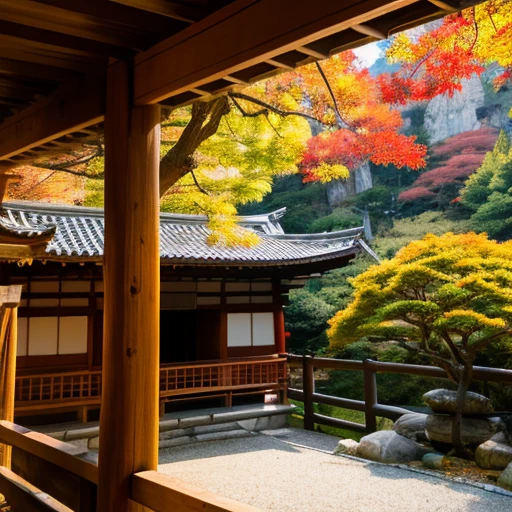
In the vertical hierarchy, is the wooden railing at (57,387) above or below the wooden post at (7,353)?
below

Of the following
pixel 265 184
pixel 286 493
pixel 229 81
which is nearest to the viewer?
pixel 229 81

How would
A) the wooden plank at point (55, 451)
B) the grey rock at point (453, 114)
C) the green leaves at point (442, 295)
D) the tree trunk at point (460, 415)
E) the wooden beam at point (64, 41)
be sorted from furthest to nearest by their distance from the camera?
the grey rock at point (453, 114)
the tree trunk at point (460, 415)
the green leaves at point (442, 295)
the wooden plank at point (55, 451)
the wooden beam at point (64, 41)

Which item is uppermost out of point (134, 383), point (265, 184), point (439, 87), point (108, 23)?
point (439, 87)

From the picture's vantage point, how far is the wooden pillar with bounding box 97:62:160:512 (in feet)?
7.25

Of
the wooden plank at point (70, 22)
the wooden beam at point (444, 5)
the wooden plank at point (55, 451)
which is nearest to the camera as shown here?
the wooden beam at point (444, 5)

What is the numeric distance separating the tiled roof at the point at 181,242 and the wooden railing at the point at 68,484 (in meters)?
4.83

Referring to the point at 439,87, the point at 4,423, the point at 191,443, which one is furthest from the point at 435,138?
the point at 4,423

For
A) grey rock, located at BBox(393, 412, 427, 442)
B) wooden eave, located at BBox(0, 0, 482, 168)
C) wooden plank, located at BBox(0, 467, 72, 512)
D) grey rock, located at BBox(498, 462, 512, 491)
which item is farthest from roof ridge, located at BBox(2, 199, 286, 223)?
wooden eave, located at BBox(0, 0, 482, 168)

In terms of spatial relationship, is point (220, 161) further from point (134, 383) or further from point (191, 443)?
point (134, 383)

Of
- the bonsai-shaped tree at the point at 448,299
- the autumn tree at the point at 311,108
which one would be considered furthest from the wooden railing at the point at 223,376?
the autumn tree at the point at 311,108

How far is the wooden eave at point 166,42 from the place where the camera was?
61.3 inches

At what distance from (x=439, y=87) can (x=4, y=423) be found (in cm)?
699

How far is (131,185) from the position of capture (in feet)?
7.52

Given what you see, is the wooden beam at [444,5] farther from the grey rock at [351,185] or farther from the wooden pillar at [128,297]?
the grey rock at [351,185]
